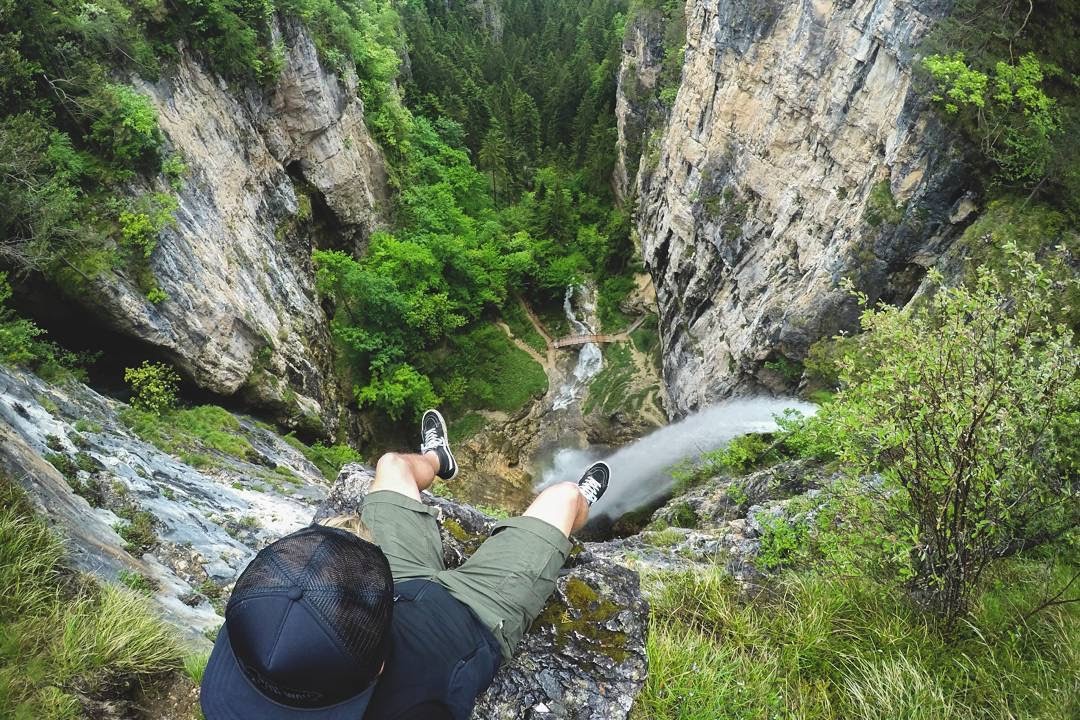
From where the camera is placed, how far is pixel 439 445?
22.1 feet

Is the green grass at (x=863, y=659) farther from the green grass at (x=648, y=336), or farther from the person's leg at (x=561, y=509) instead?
the green grass at (x=648, y=336)

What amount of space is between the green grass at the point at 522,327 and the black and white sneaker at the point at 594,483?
2193 cm

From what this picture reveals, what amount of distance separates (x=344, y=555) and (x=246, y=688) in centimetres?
63

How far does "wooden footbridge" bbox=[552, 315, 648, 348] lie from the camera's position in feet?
96.1

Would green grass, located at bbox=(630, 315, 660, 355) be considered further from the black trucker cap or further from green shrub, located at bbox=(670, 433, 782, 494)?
the black trucker cap

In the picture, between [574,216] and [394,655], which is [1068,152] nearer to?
[394,655]

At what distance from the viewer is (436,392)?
24.7 metres

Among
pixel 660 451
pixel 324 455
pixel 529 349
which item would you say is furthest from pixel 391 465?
pixel 529 349

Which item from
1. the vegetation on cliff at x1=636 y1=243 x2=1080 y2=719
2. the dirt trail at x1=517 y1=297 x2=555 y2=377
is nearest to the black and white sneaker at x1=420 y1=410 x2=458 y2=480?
the vegetation on cliff at x1=636 y1=243 x2=1080 y2=719

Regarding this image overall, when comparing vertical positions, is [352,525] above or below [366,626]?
below

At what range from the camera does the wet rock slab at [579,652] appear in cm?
362

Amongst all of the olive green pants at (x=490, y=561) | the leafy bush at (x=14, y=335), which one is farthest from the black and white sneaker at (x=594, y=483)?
the leafy bush at (x=14, y=335)

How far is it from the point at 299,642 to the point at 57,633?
2.14 meters

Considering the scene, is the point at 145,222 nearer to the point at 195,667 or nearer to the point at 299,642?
the point at 195,667
